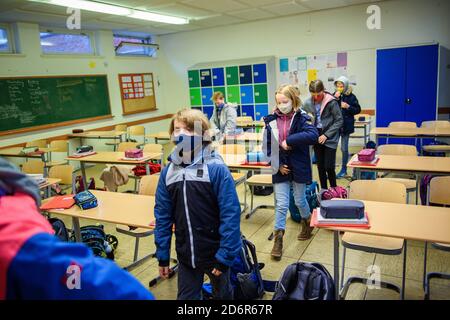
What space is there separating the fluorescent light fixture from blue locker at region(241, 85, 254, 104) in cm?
194

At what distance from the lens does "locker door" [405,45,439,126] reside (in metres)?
6.56

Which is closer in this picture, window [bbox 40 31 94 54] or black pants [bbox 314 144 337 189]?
black pants [bbox 314 144 337 189]

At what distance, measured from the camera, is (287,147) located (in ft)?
9.70

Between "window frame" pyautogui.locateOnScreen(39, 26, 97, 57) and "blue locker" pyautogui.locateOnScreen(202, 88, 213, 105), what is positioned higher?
"window frame" pyautogui.locateOnScreen(39, 26, 97, 57)

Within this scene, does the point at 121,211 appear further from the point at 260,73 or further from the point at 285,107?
the point at 260,73

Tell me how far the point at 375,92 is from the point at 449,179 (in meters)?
5.17

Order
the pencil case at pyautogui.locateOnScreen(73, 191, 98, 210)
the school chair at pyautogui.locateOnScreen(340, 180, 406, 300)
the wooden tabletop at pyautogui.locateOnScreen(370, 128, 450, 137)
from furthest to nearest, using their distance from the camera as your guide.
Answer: the wooden tabletop at pyautogui.locateOnScreen(370, 128, 450, 137) < the pencil case at pyautogui.locateOnScreen(73, 191, 98, 210) < the school chair at pyautogui.locateOnScreen(340, 180, 406, 300)

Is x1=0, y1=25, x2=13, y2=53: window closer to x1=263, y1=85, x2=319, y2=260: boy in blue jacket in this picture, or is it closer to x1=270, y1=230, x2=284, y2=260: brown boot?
x1=263, y1=85, x2=319, y2=260: boy in blue jacket

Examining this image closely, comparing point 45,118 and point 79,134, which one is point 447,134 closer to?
point 79,134

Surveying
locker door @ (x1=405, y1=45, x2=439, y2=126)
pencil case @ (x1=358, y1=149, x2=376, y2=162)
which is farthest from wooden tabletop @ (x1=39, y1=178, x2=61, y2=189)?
locker door @ (x1=405, y1=45, x2=439, y2=126)

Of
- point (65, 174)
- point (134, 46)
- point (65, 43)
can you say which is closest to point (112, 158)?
point (65, 174)

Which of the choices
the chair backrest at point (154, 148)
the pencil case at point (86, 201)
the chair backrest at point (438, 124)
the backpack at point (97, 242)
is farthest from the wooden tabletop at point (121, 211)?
the chair backrest at point (438, 124)

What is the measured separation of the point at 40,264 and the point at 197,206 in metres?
1.11
